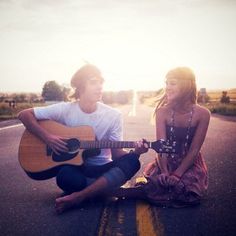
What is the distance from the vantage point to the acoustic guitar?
4.80 meters

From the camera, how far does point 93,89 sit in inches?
197

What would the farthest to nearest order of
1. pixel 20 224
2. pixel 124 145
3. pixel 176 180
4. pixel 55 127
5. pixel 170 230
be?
pixel 55 127 < pixel 124 145 < pixel 176 180 < pixel 20 224 < pixel 170 230

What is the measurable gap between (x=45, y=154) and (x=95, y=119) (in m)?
0.74

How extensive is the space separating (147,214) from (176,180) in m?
0.51

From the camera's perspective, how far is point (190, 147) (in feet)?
15.2

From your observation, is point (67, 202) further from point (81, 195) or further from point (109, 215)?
point (109, 215)

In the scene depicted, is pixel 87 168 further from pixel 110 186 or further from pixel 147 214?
pixel 147 214

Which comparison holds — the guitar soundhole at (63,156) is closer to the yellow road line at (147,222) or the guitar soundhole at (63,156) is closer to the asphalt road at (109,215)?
the asphalt road at (109,215)

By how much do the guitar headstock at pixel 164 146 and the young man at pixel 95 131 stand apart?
0.14 metres

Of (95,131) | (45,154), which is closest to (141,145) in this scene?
(95,131)

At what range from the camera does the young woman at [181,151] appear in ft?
14.6

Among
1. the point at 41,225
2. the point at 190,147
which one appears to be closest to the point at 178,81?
the point at 190,147

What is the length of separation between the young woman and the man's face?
75 cm

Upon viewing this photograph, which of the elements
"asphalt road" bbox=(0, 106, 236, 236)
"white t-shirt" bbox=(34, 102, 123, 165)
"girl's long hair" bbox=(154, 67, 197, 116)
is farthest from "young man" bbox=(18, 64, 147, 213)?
"girl's long hair" bbox=(154, 67, 197, 116)
